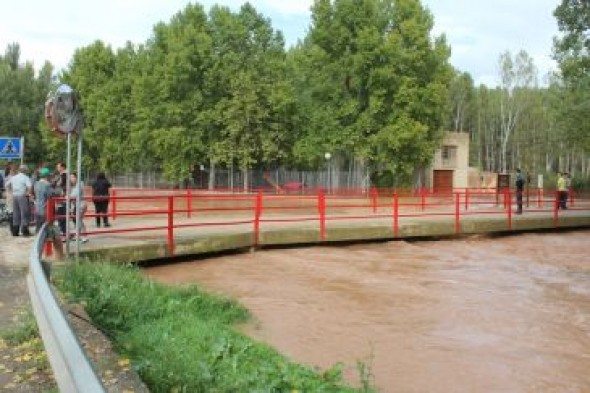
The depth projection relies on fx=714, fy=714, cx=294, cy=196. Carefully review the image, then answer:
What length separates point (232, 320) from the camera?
1067cm

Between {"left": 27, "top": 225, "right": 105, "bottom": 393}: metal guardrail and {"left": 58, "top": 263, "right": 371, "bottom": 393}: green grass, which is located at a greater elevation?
{"left": 27, "top": 225, "right": 105, "bottom": 393}: metal guardrail

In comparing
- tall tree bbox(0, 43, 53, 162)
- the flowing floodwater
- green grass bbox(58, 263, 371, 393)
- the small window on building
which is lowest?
the flowing floodwater

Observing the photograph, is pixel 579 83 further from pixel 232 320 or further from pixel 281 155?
pixel 232 320

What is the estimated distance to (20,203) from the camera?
16000 mm

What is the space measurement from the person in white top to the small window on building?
46.5 m

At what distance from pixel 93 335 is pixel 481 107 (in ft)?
289

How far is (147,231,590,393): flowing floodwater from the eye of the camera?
878 centimetres

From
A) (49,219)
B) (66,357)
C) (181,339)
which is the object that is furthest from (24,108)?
(66,357)

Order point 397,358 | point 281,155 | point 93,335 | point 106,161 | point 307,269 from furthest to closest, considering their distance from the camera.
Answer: point 106,161, point 281,155, point 307,269, point 397,358, point 93,335

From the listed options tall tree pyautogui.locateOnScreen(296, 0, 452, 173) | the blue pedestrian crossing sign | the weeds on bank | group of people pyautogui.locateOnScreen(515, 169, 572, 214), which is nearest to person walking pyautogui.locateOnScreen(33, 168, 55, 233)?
the blue pedestrian crossing sign

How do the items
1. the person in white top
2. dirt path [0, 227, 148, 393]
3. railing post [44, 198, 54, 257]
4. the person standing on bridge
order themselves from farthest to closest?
the person standing on bridge → the person in white top → railing post [44, 198, 54, 257] → dirt path [0, 227, 148, 393]

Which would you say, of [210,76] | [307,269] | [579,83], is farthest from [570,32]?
[307,269]

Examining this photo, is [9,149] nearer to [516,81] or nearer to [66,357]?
[66,357]

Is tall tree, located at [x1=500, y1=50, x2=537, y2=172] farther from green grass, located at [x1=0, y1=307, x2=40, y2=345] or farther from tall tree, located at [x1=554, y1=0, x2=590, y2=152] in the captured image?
green grass, located at [x1=0, y1=307, x2=40, y2=345]
